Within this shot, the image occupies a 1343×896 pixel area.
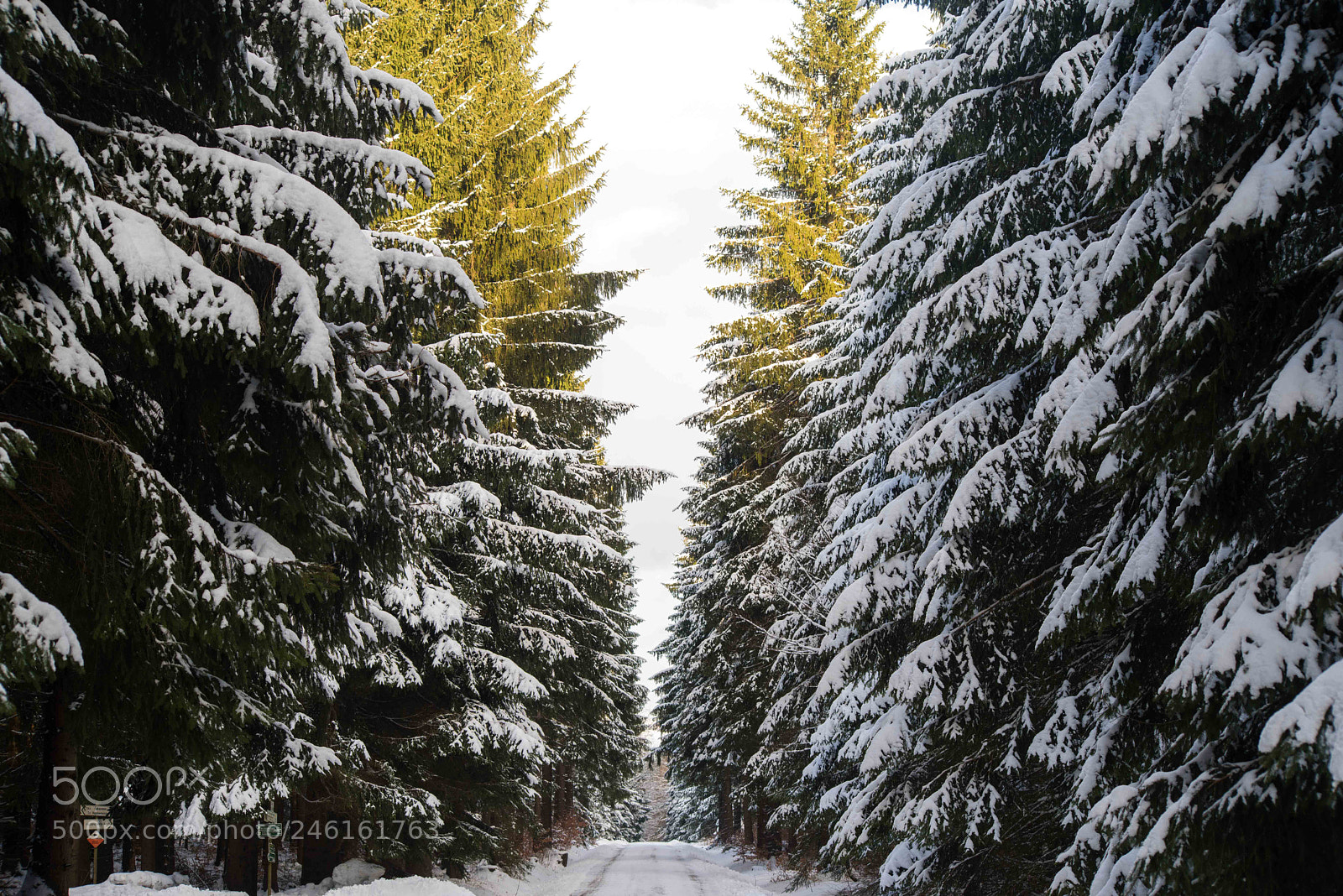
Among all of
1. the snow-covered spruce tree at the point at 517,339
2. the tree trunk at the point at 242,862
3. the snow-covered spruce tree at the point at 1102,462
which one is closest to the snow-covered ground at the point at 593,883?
the tree trunk at the point at 242,862

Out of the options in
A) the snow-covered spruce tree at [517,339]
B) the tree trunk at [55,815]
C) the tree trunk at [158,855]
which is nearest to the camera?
the tree trunk at [55,815]

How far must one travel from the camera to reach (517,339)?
50.0 ft

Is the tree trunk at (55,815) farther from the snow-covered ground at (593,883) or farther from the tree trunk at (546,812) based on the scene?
the tree trunk at (546,812)

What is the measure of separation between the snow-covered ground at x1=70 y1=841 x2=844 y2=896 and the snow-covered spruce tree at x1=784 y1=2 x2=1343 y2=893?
5.85m

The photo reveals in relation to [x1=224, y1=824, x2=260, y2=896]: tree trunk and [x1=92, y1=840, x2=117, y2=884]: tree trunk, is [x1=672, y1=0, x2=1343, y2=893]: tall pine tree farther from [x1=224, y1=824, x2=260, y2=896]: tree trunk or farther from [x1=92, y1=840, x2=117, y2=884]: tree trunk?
[x1=92, y1=840, x2=117, y2=884]: tree trunk

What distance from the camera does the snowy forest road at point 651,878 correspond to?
15.6 m

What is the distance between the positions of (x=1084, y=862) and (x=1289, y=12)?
4595 mm

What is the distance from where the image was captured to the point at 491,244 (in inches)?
563

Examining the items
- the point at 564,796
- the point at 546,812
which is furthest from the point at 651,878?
the point at 564,796

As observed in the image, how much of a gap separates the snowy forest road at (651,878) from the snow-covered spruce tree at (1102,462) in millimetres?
7299

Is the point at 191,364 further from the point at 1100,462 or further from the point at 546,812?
the point at 546,812

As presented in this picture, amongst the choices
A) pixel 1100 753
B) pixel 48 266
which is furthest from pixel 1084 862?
pixel 48 266

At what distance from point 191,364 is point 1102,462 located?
19.0 ft

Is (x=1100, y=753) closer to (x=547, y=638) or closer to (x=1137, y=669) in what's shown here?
(x=1137, y=669)
